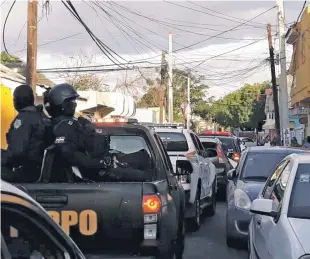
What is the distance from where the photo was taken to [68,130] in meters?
5.84

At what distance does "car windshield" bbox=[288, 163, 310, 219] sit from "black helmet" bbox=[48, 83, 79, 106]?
2285 mm

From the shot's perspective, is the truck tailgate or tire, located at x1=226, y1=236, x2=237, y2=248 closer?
the truck tailgate

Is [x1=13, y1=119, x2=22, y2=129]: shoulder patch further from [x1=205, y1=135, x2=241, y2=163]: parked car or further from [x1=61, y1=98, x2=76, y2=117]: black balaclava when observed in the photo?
[x1=205, y1=135, x2=241, y2=163]: parked car

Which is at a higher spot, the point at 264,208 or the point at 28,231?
the point at 28,231

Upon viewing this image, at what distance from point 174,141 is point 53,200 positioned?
21.4 feet

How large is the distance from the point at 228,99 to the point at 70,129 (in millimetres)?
95318

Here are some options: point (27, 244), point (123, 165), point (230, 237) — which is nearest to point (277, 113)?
point (230, 237)

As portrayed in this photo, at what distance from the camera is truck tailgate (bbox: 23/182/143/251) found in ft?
17.6

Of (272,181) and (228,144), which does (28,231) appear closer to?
(272,181)

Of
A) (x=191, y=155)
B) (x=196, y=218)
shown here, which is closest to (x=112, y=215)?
(x=196, y=218)

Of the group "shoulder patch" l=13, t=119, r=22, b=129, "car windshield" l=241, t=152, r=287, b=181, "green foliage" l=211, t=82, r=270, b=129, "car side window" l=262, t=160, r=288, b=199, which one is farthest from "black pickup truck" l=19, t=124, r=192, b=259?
"green foliage" l=211, t=82, r=270, b=129

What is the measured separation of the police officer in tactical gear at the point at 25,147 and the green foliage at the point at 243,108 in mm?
88024

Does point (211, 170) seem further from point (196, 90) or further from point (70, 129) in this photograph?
point (196, 90)

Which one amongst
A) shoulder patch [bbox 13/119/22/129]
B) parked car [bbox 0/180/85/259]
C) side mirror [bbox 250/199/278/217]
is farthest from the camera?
shoulder patch [bbox 13/119/22/129]
